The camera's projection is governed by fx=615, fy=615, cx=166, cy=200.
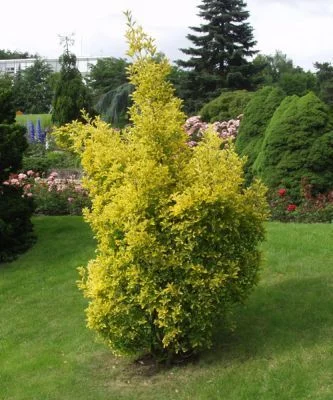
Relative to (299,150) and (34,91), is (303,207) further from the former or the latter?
(34,91)

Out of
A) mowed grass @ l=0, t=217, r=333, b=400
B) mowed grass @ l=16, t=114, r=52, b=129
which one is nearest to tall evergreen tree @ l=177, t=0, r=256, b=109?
mowed grass @ l=16, t=114, r=52, b=129

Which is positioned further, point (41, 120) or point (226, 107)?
point (41, 120)

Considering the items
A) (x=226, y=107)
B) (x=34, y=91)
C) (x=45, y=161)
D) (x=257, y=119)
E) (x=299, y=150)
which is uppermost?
(x=34, y=91)

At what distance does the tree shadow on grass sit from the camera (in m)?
5.29

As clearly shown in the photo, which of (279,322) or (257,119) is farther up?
(257,119)

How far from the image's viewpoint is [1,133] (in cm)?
880

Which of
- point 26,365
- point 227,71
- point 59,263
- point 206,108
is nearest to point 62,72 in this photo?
point 206,108

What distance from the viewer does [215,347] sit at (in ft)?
18.2

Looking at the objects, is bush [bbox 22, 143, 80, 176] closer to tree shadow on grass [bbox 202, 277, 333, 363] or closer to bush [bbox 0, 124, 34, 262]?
bush [bbox 0, 124, 34, 262]

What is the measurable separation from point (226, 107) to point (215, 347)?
1555 cm

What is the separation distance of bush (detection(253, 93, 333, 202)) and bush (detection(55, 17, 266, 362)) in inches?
210

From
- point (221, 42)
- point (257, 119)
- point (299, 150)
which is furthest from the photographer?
point (221, 42)

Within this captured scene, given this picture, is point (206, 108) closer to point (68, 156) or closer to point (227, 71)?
point (68, 156)

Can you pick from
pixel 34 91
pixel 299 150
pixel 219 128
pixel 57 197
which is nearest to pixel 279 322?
pixel 299 150
